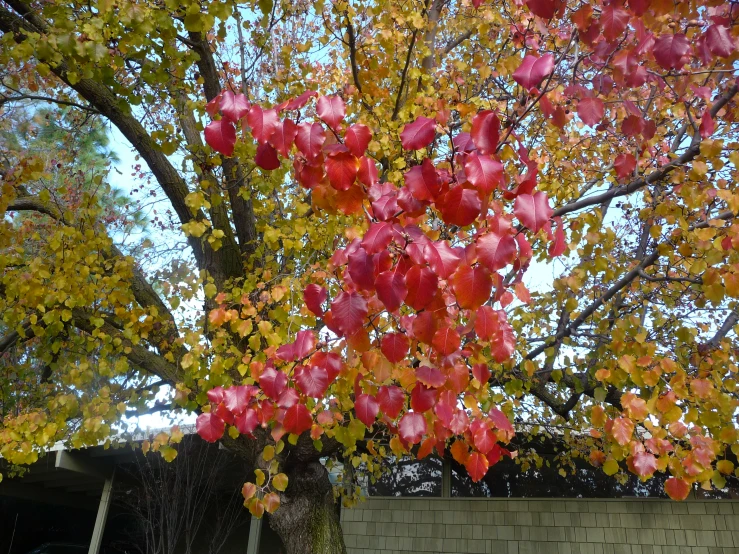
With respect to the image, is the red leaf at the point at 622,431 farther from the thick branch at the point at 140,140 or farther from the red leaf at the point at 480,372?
the thick branch at the point at 140,140

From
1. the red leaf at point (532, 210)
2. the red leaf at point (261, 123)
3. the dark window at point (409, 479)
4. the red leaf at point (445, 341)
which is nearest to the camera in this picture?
the red leaf at point (532, 210)

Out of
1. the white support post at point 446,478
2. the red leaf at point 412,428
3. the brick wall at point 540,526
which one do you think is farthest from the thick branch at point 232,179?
the brick wall at point 540,526

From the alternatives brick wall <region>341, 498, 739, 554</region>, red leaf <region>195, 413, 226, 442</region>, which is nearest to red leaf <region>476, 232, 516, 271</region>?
red leaf <region>195, 413, 226, 442</region>

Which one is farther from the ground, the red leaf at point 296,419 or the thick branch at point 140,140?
the thick branch at point 140,140

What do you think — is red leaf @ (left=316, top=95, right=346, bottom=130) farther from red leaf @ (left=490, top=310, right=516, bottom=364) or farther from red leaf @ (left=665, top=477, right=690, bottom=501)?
red leaf @ (left=665, top=477, right=690, bottom=501)

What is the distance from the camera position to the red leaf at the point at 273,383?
91.7 inches

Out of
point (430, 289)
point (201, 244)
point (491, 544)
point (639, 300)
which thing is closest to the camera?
point (430, 289)

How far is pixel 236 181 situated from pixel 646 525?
611 centimetres

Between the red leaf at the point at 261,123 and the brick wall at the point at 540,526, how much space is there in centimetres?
688

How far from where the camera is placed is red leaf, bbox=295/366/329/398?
2.11 meters

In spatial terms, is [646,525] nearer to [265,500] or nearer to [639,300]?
[639,300]

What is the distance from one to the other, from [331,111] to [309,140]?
0.39 ft

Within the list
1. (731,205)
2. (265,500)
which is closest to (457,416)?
(265,500)

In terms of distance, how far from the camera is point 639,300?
6203 millimetres
